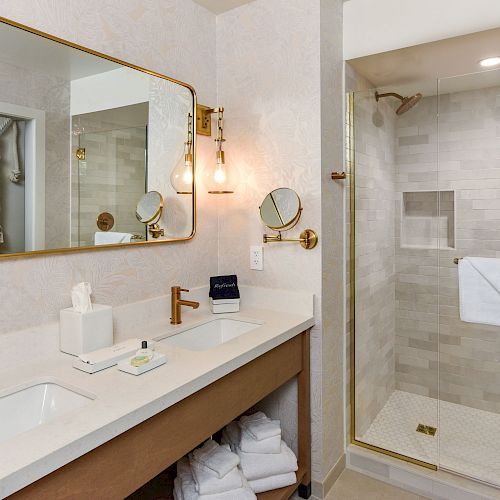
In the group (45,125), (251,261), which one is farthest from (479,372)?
(45,125)

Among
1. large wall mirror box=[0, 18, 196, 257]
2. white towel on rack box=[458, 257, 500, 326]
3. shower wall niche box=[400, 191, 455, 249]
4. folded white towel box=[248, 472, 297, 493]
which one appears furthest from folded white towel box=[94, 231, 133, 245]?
white towel on rack box=[458, 257, 500, 326]

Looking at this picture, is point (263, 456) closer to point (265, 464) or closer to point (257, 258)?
point (265, 464)

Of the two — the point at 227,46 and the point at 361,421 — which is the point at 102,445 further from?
the point at 227,46

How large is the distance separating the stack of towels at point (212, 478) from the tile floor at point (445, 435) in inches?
38.4

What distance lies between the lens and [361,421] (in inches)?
92.8

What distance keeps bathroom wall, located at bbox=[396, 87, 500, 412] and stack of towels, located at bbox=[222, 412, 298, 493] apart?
931 millimetres

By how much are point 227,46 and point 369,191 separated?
109 cm

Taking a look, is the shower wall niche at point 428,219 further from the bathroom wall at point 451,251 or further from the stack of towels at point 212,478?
the stack of towels at point 212,478

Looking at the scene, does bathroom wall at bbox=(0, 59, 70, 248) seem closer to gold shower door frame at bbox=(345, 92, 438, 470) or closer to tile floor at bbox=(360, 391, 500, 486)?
gold shower door frame at bbox=(345, 92, 438, 470)

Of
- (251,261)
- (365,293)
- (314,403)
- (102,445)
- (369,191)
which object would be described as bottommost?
(314,403)

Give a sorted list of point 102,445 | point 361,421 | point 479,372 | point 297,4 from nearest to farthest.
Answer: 1. point 102,445
2. point 297,4
3. point 479,372
4. point 361,421

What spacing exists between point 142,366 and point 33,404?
0.33 metres

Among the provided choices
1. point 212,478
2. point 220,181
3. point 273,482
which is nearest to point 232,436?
point 273,482

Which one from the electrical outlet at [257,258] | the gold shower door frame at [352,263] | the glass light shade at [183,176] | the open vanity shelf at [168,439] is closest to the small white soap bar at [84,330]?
the open vanity shelf at [168,439]
